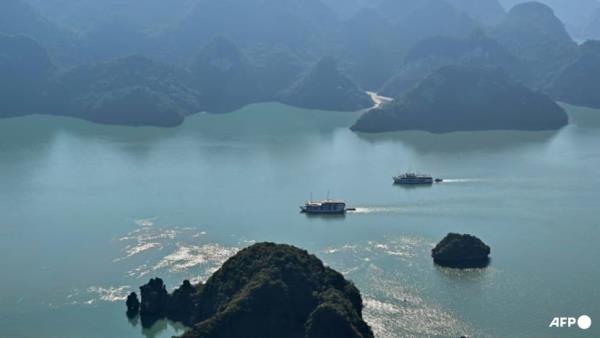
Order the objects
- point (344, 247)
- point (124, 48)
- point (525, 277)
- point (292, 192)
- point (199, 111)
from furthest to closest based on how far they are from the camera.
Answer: point (124, 48)
point (199, 111)
point (292, 192)
point (344, 247)
point (525, 277)

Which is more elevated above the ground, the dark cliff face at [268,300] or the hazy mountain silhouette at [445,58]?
the hazy mountain silhouette at [445,58]

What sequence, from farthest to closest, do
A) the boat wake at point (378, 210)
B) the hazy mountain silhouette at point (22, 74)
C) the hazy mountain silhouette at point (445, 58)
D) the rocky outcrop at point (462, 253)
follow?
the hazy mountain silhouette at point (445, 58)
the hazy mountain silhouette at point (22, 74)
the boat wake at point (378, 210)
the rocky outcrop at point (462, 253)

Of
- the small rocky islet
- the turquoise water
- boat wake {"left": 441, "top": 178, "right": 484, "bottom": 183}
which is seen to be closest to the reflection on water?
the turquoise water

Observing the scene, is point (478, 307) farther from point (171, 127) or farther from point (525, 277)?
point (171, 127)

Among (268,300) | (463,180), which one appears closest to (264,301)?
(268,300)

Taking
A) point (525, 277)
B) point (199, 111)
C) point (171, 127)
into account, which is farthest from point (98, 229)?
point (199, 111)

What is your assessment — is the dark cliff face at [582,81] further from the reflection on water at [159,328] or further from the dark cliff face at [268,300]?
the reflection on water at [159,328]

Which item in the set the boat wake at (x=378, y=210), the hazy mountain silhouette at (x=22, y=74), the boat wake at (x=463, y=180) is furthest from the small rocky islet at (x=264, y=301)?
the hazy mountain silhouette at (x=22, y=74)
